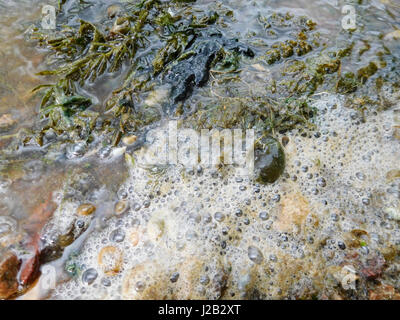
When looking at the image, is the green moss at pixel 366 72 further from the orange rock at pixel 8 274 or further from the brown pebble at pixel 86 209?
the orange rock at pixel 8 274

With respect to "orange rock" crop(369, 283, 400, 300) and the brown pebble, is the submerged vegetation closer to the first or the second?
the brown pebble

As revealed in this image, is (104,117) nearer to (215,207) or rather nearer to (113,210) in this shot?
(113,210)

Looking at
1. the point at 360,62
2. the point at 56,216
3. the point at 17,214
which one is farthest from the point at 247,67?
the point at 17,214

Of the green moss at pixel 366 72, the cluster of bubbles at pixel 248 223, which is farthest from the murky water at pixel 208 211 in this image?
the green moss at pixel 366 72

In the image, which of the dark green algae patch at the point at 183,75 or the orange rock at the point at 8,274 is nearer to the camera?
the orange rock at the point at 8,274

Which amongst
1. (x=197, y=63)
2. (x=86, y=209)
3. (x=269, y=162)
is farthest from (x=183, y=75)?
(x=86, y=209)

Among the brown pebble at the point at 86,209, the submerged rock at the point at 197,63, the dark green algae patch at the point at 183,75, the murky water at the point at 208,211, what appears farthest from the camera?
the submerged rock at the point at 197,63
